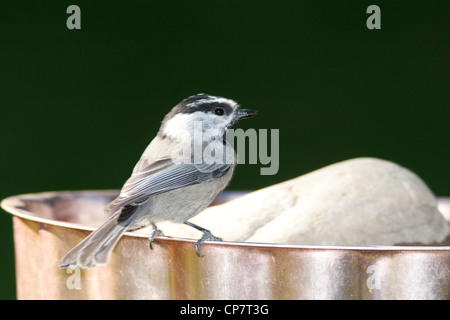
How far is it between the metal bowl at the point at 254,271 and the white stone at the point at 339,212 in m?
0.26

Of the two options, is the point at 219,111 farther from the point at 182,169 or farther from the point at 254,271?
the point at 254,271

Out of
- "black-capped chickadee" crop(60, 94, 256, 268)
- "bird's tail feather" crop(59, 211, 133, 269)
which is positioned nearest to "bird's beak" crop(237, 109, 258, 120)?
A: "black-capped chickadee" crop(60, 94, 256, 268)

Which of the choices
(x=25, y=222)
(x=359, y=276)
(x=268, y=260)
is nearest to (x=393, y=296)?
(x=359, y=276)

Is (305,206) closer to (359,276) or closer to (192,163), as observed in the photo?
(192,163)

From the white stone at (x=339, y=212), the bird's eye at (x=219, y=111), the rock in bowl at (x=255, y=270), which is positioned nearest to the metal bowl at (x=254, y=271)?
the rock in bowl at (x=255, y=270)

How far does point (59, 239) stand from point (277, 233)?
40cm

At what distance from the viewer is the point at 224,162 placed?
1223 millimetres

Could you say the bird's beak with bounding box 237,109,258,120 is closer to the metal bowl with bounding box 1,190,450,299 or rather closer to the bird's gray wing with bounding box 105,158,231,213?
the bird's gray wing with bounding box 105,158,231,213

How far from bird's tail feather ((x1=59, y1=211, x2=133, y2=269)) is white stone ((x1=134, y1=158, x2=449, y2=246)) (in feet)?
1.00

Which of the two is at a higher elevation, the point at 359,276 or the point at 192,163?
the point at 192,163

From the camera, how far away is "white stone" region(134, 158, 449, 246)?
121 cm

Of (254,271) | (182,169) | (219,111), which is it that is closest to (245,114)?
(219,111)

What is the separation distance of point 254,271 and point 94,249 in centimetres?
23

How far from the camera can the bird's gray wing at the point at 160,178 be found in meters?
1.04
